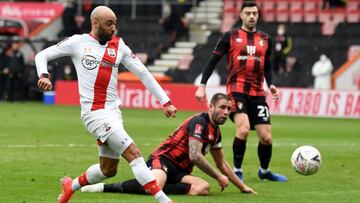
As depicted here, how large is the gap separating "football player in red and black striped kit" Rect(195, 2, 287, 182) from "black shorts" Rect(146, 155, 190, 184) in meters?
1.71

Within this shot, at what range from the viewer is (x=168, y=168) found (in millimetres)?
12000

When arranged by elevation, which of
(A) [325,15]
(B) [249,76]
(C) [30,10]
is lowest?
(C) [30,10]

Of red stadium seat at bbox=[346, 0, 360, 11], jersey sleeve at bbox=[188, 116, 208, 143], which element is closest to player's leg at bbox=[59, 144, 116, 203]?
jersey sleeve at bbox=[188, 116, 208, 143]

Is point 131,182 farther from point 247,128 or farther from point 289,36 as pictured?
point 289,36

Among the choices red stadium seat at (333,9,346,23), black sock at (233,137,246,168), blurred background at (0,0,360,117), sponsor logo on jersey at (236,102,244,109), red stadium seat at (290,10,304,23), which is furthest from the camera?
red stadium seat at (290,10,304,23)

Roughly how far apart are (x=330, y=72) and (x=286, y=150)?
14.9m

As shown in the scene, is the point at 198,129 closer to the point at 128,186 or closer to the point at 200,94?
the point at 128,186

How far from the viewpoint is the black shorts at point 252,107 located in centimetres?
1372

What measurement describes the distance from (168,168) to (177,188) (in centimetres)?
26

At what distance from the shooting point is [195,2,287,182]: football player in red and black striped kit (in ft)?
45.0

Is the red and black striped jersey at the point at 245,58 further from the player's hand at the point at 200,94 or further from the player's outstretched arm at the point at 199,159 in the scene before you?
the player's outstretched arm at the point at 199,159

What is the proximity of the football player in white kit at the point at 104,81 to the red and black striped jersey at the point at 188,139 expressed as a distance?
155 centimetres

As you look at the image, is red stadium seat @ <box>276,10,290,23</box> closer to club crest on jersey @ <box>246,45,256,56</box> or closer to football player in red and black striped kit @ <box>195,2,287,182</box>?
football player in red and black striped kit @ <box>195,2,287,182</box>

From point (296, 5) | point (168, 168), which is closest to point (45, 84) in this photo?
point (168, 168)
